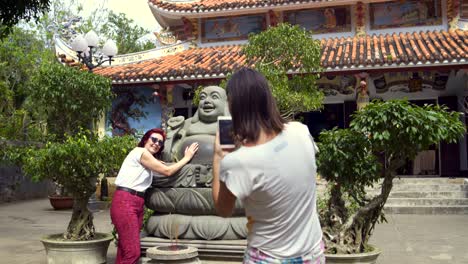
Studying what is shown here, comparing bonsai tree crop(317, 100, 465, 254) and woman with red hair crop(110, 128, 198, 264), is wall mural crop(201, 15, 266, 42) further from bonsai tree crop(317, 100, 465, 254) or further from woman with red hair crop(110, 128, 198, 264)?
woman with red hair crop(110, 128, 198, 264)

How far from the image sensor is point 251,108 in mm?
1681

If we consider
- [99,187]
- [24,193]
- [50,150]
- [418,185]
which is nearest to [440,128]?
[50,150]

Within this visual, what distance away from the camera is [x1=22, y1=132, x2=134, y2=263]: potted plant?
15.8 feet

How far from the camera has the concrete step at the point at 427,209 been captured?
9.88 meters

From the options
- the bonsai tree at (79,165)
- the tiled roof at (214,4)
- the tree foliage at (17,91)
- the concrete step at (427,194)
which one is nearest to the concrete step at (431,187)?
the concrete step at (427,194)

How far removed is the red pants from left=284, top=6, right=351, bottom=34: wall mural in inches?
408

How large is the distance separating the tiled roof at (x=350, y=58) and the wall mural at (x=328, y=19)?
43cm

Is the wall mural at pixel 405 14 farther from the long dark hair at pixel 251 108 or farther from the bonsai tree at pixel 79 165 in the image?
the long dark hair at pixel 251 108

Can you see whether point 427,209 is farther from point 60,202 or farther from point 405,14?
point 60,202

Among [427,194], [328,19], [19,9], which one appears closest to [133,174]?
[19,9]

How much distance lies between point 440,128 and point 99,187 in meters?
9.51

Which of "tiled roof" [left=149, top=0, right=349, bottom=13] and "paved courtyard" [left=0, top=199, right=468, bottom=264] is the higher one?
"tiled roof" [left=149, top=0, right=349, bottom=13]

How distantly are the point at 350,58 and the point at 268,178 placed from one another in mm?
10136

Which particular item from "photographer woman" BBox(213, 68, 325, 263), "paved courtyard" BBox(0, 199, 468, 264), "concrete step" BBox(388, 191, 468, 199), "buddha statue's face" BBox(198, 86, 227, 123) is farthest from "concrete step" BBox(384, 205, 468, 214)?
"photographer woman" BBox(213, 68, 325, 263)
